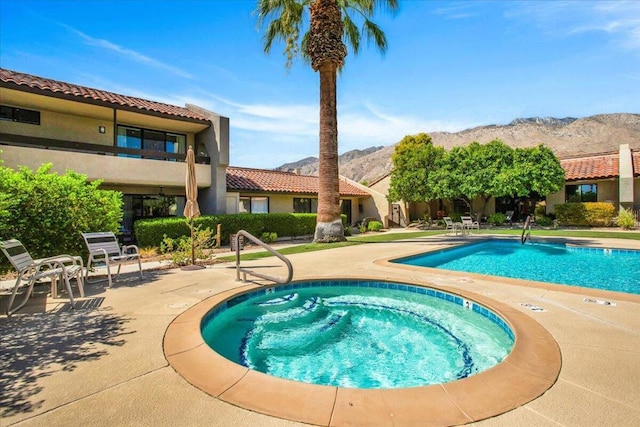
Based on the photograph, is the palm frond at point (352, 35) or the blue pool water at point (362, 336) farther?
the palm frond at point (352, 35)

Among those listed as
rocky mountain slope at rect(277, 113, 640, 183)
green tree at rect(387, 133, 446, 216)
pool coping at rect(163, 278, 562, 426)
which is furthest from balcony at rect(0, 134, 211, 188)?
rocky mountain slope at rect(277, 113, 640, 183)

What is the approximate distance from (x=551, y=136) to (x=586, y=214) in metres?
80.7

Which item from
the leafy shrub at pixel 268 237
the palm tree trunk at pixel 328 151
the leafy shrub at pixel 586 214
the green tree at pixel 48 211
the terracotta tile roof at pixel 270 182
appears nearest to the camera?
the green tree at pixel 48 211

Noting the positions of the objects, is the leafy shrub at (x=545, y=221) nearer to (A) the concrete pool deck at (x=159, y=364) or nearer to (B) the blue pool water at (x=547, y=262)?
(B) the blue pool water at (x=547, y=262)

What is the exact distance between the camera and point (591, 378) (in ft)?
9.80

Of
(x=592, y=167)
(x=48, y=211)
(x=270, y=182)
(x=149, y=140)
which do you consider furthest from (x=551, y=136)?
(x=48, y=211)

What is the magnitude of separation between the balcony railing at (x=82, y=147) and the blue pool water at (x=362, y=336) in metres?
12.0

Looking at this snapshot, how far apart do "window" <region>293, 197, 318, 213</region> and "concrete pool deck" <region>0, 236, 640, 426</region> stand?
17406mm

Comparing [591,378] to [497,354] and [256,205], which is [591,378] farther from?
[256,205]

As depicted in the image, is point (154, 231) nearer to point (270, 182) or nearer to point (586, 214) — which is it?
point (270, 182)

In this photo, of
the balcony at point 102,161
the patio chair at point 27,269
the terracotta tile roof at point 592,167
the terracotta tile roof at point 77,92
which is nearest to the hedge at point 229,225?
the balcony at point 102,161

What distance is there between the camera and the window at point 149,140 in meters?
16.5

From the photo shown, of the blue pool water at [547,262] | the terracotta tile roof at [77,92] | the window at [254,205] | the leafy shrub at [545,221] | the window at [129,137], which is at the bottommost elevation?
the blue pool water at [547,262]

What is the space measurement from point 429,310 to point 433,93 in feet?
86.4
